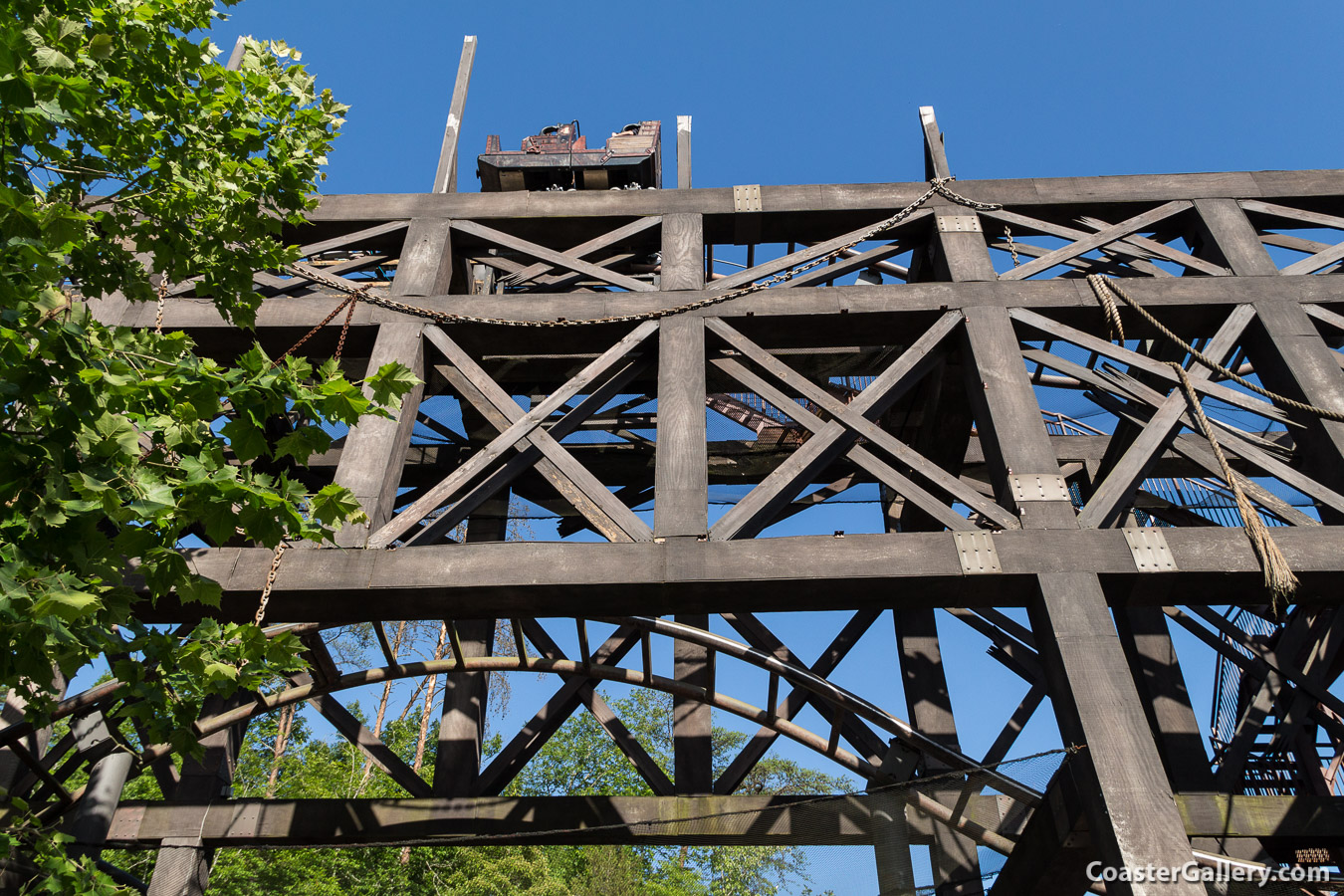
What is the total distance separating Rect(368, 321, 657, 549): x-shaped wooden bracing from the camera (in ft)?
19.6

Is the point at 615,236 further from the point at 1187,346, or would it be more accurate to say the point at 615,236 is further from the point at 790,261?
the point at 1187,346

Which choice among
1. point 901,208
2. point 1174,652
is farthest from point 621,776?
point 901,208

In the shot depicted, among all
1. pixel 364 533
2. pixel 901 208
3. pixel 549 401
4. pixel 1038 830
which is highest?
pixel 901 208

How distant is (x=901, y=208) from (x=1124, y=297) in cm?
196

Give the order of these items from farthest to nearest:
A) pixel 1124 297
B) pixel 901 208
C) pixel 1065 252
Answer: pixel 901 208, pixel 1065 252, pixel 1124 297

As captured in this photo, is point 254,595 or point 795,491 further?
point 795,491

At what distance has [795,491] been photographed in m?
6.31

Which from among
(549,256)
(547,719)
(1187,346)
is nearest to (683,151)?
(549,256)

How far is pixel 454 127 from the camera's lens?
29.6ft

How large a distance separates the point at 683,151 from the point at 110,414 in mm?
6277

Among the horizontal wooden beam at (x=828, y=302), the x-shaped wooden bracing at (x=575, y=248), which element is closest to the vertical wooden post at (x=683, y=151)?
the x-shaped wooden bracing at (x=575, y=248)

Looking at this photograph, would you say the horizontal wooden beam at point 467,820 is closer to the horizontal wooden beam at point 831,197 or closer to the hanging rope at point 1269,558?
the hanging rope at point 1269,558

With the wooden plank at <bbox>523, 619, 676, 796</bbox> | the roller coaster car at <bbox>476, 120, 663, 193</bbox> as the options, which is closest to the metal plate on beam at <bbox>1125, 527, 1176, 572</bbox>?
the wooden plank at <bbox>523, 619, 676, 796</bbox>

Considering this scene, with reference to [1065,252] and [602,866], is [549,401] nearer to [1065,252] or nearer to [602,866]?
[1065,252]
